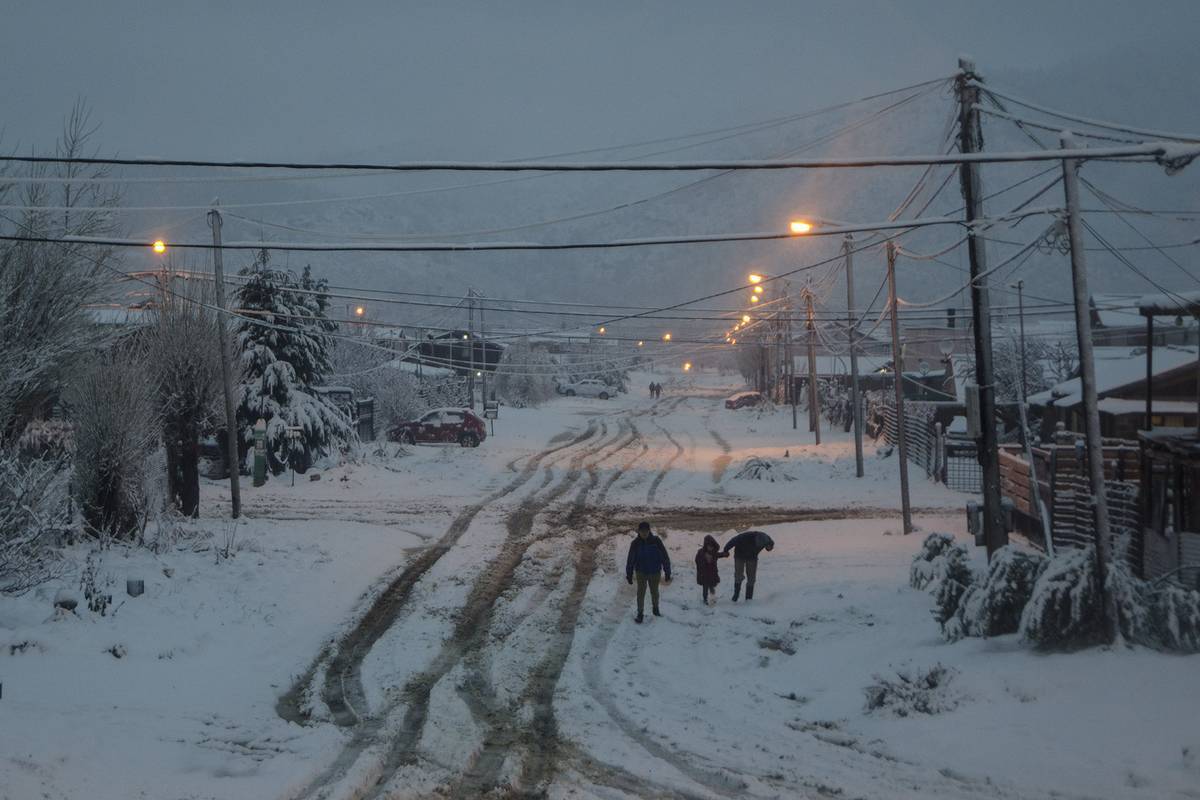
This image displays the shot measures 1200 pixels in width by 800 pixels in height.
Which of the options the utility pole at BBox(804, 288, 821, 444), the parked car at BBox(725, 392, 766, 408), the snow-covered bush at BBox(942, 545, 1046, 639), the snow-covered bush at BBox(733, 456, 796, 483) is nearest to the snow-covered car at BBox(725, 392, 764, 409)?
the parked car at BBox(725, 392, 766, 408)

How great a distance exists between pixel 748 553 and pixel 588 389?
238 ft

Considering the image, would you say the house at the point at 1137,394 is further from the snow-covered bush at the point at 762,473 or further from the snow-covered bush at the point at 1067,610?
the snow-covered bush at the point at 1067,610

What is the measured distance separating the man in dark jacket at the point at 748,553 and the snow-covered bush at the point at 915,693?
14.6 feet

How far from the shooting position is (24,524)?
11.5 m

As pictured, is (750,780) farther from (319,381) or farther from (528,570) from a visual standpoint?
(319,381)

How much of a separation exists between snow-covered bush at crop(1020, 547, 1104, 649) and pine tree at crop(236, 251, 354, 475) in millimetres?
22232

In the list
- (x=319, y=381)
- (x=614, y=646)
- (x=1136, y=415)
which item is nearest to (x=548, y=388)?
(x=319, y=381)

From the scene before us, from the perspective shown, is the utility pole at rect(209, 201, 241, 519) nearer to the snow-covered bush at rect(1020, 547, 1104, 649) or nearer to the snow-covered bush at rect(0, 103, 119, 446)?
the snow-covered bush at rect(0, 103, 119, 446)

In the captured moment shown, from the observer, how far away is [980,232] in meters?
13.0

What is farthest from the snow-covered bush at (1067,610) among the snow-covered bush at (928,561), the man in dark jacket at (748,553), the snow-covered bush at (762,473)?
the snow-covered bush at (762,473)

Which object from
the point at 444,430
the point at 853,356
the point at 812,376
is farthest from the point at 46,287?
the point at 812,376

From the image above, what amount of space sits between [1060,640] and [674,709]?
4.25 meters

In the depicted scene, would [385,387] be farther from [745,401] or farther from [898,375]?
[745,401]

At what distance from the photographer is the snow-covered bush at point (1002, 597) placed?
10.7 meters
